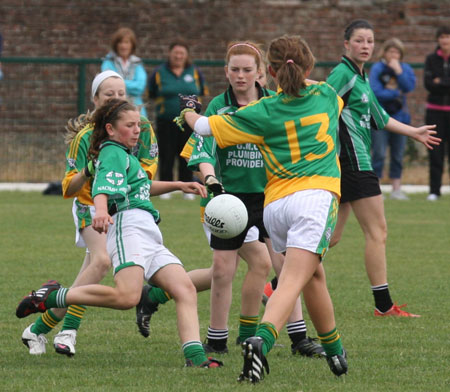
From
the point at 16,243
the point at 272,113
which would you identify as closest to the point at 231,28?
the point at 16,243

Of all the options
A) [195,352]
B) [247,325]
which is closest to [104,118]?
[195,352]

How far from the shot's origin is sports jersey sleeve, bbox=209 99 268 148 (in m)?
5.60

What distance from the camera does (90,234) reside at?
646 centimetres

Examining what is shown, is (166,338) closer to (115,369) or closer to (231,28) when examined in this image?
Answer: (115,369)

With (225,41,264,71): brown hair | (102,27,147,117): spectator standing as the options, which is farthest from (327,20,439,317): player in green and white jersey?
(102,27,147,117): spectator standing

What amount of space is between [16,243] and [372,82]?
6.13 metres

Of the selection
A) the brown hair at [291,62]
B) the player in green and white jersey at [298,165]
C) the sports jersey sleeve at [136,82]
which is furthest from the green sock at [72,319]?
the sports jersey sleeve at [136,82]

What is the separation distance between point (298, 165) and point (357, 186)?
2.16 metres

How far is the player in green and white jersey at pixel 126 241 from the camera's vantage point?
577 centimetres

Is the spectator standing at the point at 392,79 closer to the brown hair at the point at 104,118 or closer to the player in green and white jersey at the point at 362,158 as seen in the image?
the player in green and white jersey at the point at 362,158

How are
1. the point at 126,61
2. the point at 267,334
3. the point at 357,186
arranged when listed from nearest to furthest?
1. the point at 267,334
2. the point at 357,186
3. the point at 126,61

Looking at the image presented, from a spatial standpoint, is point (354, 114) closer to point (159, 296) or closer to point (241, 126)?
point (159, 296)

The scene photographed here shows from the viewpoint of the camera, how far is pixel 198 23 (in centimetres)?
2106

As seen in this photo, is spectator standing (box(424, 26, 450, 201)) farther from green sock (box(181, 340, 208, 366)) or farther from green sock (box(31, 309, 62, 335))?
green sock (box(181, 340, 208, 366))
